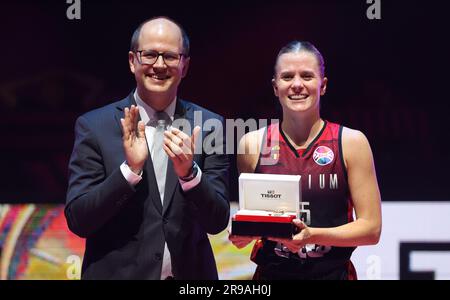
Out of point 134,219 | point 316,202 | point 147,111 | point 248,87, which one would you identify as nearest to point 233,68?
point 248,87

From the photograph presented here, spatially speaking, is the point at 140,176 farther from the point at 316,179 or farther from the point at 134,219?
the point at 316,179

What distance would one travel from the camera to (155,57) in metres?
2.47

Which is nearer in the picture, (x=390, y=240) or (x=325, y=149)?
(x=325, y=149)

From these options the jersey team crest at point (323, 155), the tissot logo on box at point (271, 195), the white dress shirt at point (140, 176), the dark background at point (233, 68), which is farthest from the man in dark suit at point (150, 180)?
the dark background at point (233, 68)

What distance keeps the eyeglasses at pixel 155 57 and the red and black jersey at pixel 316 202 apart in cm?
54

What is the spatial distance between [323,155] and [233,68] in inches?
57.4

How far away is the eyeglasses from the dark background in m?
1.39

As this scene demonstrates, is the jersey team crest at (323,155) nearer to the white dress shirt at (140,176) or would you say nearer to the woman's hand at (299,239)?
the woman's hand at (299,239)

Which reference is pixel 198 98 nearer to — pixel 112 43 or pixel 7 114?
pixel 112 43

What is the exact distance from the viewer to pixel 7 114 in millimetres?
3936

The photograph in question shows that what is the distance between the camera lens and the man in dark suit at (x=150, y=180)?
2.30 metres
